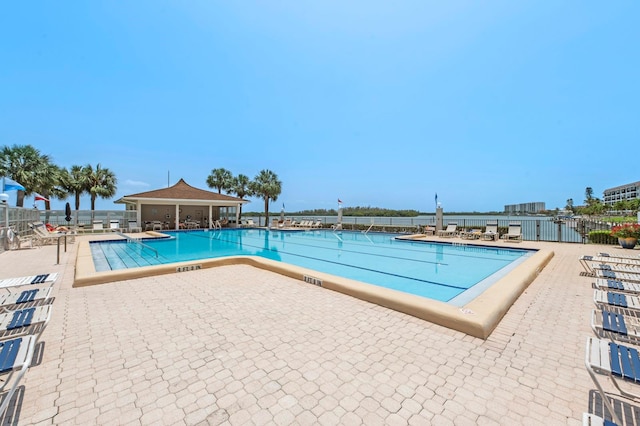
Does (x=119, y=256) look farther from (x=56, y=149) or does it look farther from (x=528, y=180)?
(x=528, y=180)

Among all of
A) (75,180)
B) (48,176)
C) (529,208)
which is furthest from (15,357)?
(529,208)

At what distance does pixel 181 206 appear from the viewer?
67.8ft

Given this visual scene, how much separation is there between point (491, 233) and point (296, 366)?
42.0 feet

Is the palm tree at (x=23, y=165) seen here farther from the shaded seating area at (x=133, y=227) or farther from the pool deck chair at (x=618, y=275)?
the pool deck chair at (x=618, y=275)

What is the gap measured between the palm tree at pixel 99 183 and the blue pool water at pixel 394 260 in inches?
399

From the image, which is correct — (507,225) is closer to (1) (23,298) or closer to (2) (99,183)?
(1) (23,298)

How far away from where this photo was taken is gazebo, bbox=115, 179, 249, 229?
17716mm

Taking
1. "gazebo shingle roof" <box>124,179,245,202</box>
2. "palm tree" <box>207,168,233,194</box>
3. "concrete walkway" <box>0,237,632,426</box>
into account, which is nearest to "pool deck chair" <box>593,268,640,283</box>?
"concrete walkway" <box>0,237,632,426</box>

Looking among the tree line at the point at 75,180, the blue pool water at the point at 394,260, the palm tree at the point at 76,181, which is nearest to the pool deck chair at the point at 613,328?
the blue pool water at the point at 394,260

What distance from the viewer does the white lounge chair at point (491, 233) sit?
12.2m

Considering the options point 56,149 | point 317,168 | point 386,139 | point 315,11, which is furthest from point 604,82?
point 56,149

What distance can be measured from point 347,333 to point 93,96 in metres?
16.0

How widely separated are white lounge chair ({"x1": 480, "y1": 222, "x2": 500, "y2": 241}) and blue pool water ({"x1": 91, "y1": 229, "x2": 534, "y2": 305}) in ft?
4.94

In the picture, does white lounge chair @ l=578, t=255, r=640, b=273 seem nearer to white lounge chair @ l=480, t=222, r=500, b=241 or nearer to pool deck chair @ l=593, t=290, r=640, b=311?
pool deck chair @ l=593, t=290, r=640, b=311
